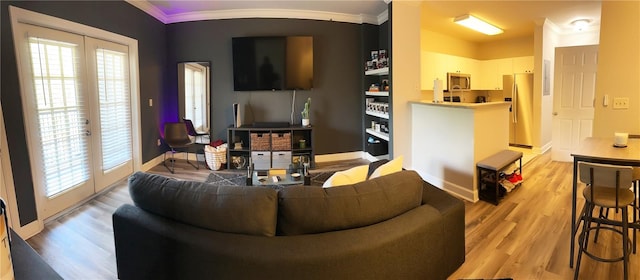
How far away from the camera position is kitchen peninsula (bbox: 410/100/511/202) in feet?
12.0

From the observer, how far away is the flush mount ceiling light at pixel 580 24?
5499mm

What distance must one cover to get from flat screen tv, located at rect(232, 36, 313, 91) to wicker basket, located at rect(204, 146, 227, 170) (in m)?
1.03

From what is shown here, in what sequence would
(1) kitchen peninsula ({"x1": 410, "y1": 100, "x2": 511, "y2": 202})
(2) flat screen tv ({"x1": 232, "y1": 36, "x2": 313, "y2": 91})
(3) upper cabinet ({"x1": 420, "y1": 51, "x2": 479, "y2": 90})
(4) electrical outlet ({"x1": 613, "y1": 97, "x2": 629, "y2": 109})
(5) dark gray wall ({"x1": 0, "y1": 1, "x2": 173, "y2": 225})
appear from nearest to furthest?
(5) dark gray wall ({"x1": 0, "y1": 1, "x2": 173, "y2": 225}), (4) electrical outlet ({"x1": 613, "y1": 97, "x2": 629, "y2": 109}), (1) kitchen peninsula ({"x1": 410, "y1": 100, "x2": 511, "y2": 202}), (2) flat screen tv ({"x1": 232, "y1": 36, "x2": 313, "y2": 91}), (3) upper cabinet ({"x1": 420, "y1": 51, "x2": 479, "y2": 90})

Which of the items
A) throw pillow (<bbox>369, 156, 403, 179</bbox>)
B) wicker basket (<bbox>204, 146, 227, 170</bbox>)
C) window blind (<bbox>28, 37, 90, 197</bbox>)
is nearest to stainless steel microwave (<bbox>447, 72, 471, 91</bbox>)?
wicker basket (<bbox>204, 146, 227, 170</bbox>)

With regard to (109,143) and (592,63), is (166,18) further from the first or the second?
(592,63)

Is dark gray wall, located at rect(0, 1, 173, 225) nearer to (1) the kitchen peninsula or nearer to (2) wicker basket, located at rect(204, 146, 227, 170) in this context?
(2) wicker basket, located at rect(204, 146, 227, 170)

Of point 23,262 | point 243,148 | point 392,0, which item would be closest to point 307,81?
point 243,148

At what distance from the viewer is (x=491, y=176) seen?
3662mm

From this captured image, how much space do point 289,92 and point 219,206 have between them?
4140 millimetres

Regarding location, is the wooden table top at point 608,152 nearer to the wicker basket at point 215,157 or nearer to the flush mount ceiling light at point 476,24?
the flush mount ceiling light at point 476,24

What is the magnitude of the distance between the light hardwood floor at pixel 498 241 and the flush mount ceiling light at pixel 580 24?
3.18 meters

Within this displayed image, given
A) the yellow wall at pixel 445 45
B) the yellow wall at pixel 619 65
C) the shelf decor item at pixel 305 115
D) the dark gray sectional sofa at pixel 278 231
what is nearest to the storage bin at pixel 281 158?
the shelf decor item at pixel 305 115

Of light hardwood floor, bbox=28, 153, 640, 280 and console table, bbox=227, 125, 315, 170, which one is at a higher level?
console table, bbox=227, 125, 315, 170

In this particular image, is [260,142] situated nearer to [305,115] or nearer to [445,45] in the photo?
[305,115]
